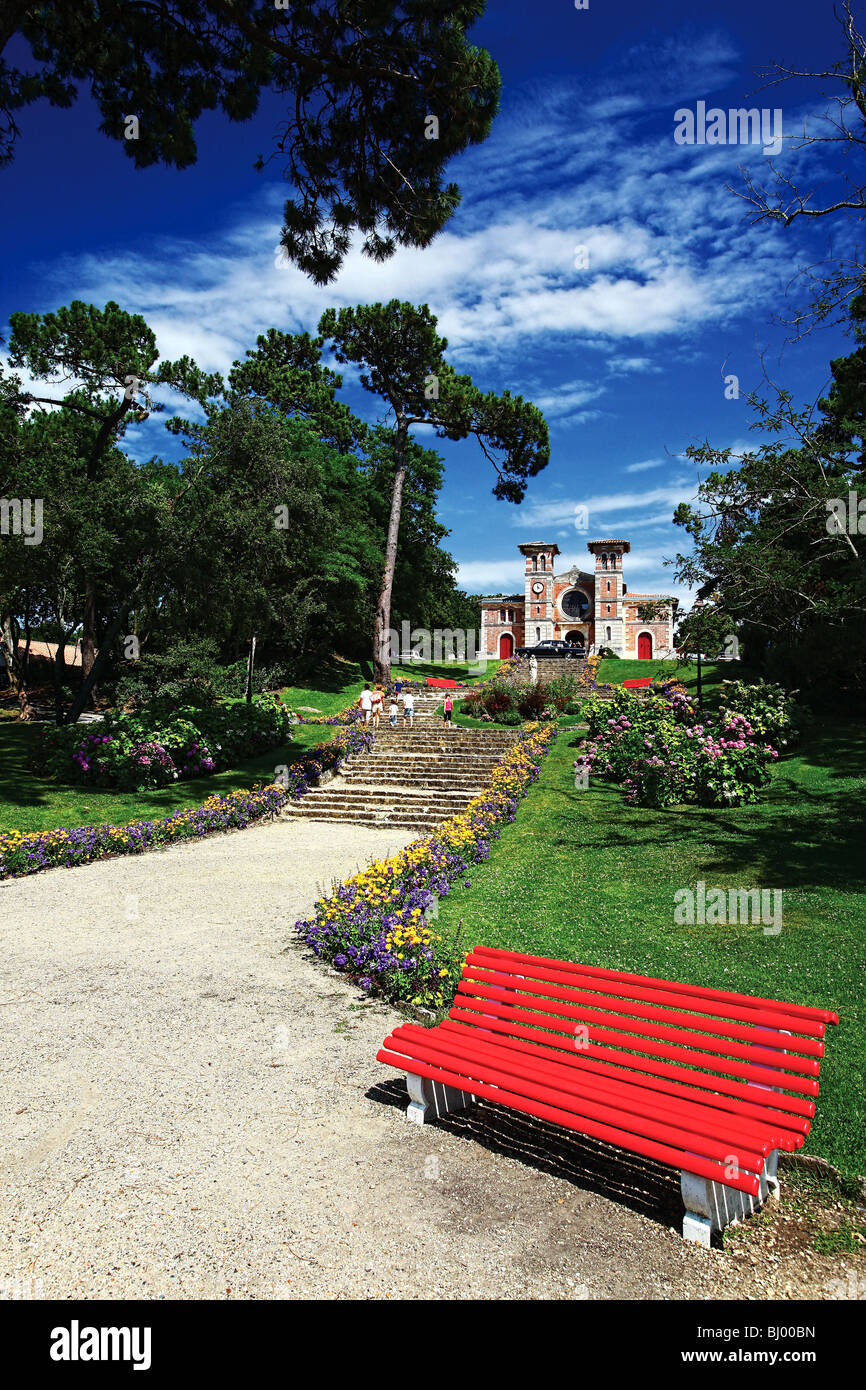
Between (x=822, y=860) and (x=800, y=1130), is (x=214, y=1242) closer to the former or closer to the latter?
(x=800, y=1130)

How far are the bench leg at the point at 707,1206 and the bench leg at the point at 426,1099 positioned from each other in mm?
1385

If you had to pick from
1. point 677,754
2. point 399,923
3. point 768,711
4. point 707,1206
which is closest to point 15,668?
point 677,754

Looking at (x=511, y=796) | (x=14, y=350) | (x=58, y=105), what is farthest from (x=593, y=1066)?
(x=14, y=350)

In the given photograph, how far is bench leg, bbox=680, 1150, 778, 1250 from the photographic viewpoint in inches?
119

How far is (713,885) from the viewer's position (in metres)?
7.87

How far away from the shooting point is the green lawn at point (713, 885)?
5.22 m

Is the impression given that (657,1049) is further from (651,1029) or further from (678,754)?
(678,754)

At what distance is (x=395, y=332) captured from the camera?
2691cm

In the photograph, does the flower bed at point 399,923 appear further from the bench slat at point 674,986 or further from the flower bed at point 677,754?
the flower bed at point 677,754

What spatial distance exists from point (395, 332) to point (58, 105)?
751 inches

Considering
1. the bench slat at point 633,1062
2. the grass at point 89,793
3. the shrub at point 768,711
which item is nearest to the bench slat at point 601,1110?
the bench slat at point 633,1062

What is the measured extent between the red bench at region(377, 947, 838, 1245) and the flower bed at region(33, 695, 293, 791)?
12.0 metres

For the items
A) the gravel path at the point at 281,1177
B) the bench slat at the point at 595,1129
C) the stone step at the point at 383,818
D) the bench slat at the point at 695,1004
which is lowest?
the stone step at the point at 383,818

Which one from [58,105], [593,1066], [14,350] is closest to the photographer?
[593,1066]
